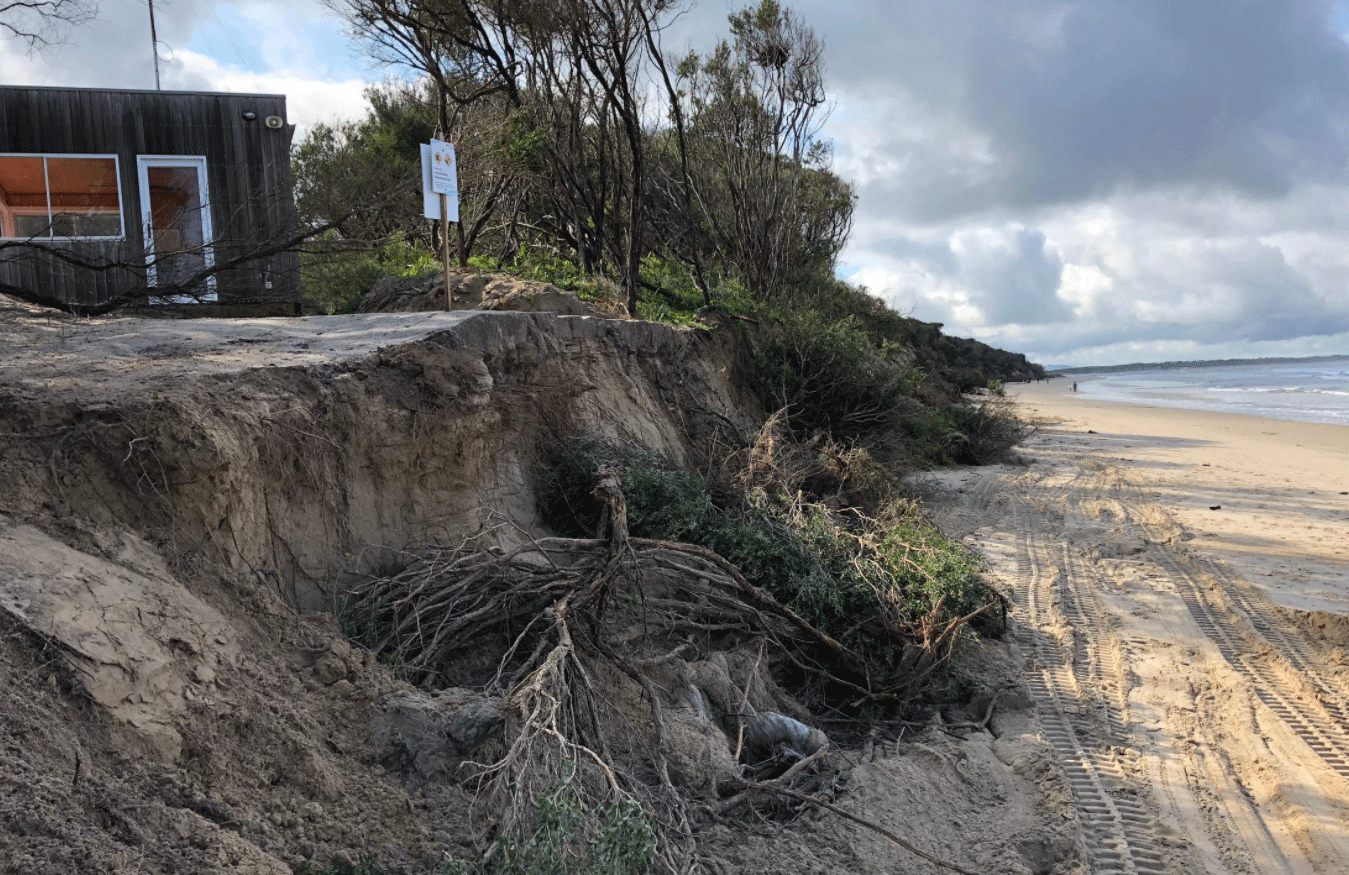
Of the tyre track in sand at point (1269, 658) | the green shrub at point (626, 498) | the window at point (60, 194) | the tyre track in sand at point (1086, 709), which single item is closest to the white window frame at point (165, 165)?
the window at point (60, 194)

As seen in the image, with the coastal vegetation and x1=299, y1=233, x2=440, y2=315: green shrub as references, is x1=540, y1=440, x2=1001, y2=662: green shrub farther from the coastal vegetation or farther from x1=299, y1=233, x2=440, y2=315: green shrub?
x1=299, y1=233, x2=440, y2=315: green shrub

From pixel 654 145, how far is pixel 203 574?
1444 cm

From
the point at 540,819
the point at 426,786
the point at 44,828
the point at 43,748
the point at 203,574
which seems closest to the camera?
the point at 44,828

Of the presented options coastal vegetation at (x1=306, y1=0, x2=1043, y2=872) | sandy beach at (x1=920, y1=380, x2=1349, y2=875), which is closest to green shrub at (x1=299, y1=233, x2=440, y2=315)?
coastal vegetation at (x1=306, y1=0, x2=1043, y2=872)

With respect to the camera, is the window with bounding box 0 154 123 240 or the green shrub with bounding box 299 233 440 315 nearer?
the green shrub with bounding box 299 233 440 315

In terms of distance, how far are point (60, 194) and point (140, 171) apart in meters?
0.97

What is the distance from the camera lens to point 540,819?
3.32 meters

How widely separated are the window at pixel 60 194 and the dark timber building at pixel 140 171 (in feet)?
0.04

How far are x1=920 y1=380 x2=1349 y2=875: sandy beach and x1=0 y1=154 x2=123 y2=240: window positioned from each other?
10.9m

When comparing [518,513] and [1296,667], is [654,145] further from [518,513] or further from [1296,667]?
[1296,667]

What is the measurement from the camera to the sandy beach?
470 centimetres

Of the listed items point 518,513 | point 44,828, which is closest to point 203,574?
point 44,828

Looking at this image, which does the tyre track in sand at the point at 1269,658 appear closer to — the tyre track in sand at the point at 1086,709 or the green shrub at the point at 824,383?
the tyre track in sand at the point at 1086,709

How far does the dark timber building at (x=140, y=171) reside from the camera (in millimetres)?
11086
